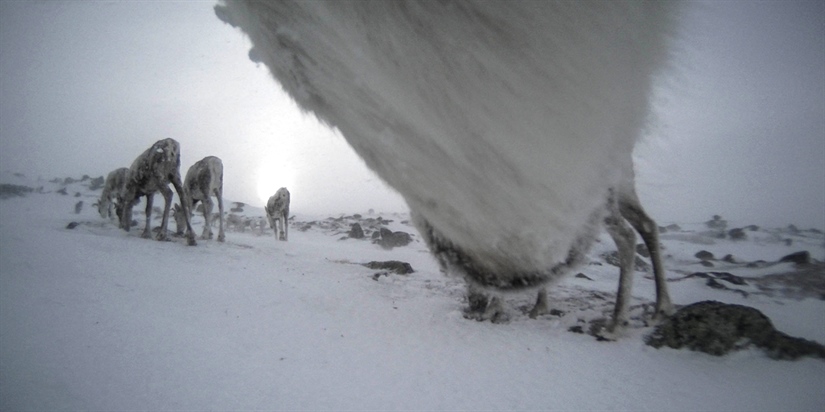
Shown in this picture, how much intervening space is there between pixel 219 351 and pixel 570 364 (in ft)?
8.99

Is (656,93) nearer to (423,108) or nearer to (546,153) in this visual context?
(546,153)

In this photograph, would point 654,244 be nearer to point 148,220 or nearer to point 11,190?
point 148,220

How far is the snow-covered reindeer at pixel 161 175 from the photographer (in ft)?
22.5

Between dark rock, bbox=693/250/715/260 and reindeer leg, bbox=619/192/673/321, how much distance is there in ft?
22.1

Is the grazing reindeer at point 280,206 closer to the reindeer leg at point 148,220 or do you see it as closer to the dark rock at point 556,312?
the reindeer leg at point 148,220

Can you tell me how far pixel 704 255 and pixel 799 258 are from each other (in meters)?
2.84

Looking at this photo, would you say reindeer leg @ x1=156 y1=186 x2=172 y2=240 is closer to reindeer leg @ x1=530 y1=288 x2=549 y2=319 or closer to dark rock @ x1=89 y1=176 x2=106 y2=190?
reindeer leg @ x1=530 y1=288 x2=549 y2=319

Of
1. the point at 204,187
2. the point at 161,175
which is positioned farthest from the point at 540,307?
the point at 204,187

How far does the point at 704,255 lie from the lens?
8.12m

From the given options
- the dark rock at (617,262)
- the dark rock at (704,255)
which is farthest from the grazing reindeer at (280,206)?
the dark rock at (704,255)

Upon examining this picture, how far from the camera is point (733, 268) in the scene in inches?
265

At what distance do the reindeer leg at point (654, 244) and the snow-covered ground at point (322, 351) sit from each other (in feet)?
0.89

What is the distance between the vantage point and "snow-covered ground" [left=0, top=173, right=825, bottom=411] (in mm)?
1965

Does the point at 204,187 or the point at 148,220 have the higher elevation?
the point at 204,187
